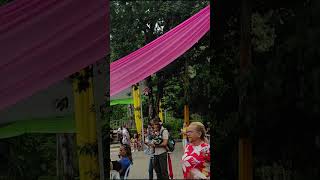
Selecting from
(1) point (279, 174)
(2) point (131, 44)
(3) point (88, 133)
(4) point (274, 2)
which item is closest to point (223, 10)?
(4) point (274, 2)

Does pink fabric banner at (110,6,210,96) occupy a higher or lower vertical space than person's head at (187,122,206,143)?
higher

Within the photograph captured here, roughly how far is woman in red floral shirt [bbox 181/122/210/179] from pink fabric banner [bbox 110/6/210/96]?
79cm

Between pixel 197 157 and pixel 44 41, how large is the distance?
1946 mm

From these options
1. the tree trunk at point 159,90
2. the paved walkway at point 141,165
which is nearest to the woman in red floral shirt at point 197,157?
the paved walkway at point 141,165

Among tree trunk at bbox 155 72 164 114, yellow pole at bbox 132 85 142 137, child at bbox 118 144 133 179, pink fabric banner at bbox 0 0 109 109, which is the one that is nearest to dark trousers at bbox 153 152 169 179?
child at bbox 118 144 133 179

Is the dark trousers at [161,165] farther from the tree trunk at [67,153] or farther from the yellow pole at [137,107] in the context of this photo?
the yellow pole at [137,107]

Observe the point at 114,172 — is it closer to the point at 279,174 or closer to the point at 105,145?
the point at 105,145

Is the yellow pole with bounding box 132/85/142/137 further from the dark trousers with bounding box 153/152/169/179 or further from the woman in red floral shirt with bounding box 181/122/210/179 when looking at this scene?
the woman in red floral shirt with bounding box 181/122/210/179

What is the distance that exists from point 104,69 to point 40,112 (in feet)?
2.12

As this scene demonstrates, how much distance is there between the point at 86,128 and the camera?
8.44ft

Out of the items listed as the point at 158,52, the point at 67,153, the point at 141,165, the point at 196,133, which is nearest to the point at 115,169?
the point at 158,52

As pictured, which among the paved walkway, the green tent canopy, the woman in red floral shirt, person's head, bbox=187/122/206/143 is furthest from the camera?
the paved walkway

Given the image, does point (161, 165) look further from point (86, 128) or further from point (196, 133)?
point (86, 128)

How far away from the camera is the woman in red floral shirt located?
376 cm
